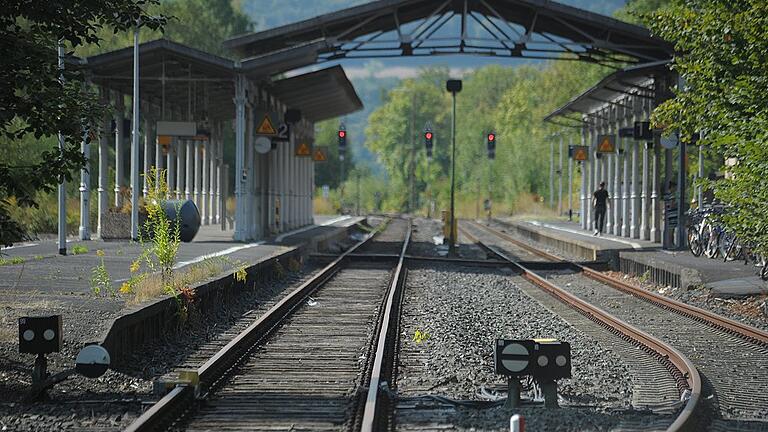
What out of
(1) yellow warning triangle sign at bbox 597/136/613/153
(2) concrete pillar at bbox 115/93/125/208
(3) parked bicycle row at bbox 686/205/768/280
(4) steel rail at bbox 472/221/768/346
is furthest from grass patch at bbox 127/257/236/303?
(1) yellow warning triangle sign at bbox 597/136/613/153

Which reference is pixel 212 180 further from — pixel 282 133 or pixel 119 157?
pixel 119 157

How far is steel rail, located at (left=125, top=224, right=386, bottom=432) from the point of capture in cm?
803

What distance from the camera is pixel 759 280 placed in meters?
19.0

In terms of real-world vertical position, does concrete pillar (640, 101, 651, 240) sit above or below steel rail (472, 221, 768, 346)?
above

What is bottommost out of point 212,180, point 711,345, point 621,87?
point 711,345

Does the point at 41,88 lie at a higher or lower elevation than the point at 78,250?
higher

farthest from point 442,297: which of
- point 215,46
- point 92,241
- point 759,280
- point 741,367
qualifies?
point 215,46

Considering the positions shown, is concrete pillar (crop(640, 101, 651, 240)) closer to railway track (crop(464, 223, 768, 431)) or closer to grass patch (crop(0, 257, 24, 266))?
railway track (crop(464, 223, 768, 431))

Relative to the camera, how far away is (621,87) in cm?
3697

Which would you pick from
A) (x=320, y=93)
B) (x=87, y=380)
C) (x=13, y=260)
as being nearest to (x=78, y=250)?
(x=13, y=260)

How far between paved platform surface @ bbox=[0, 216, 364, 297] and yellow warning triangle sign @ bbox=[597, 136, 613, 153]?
10901 millimetres

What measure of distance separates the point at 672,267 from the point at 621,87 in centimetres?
1613

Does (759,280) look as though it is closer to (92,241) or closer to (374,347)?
(374,347)

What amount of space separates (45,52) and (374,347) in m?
4.79
